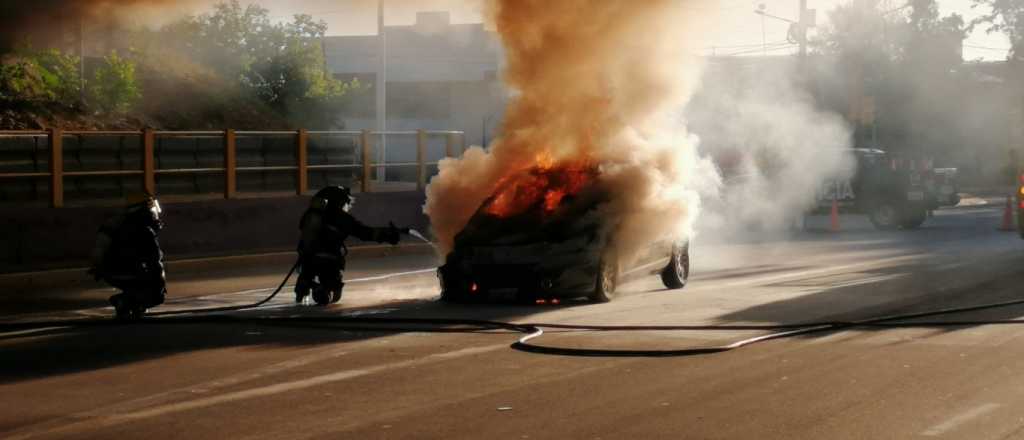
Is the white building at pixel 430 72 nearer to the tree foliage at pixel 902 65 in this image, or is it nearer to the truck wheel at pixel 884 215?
the tree foliage at pixel 902 65

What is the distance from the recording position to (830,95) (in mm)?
57969

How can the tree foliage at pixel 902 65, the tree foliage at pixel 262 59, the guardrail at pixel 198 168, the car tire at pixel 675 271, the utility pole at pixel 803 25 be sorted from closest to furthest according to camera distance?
the car tire at pixel 675 271 → the guardrail at pixel 198 168 → the tree foliage at pixel 262 59 → the utility pole at pixel 803 25 → the tree foliage at pixel 902 65

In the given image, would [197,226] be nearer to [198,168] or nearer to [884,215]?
[198,168]

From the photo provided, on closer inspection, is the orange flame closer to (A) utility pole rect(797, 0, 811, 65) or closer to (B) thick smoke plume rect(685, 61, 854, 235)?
(B) thick smoke plume rect(685, 61, 854, 235)

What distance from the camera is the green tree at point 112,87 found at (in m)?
33.9

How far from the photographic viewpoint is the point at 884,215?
36.3 m

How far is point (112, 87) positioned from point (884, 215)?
17962mm

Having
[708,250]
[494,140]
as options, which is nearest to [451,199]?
[494,140]

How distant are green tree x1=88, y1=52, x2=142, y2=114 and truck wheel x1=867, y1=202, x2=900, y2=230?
1740cm

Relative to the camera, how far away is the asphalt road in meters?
9.27

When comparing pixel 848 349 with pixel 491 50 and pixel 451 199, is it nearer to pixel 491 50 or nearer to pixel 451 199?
pixel 451 199

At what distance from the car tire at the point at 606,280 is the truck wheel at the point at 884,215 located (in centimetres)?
1990

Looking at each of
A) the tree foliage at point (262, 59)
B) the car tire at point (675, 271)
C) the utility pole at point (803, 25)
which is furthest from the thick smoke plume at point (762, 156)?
the car tire at point (675, 271)

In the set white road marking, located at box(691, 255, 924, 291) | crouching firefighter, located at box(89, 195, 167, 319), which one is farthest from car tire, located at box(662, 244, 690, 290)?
crouching firefighter, located at box(89, 195, 167, 319)
